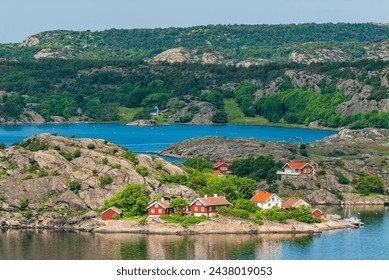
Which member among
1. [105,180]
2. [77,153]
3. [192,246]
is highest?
[77,153]

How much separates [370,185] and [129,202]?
35357 millimetres

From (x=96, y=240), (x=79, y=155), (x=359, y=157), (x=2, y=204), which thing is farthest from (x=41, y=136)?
(x=359, y=157)

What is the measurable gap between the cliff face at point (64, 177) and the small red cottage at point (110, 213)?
2.27 meters

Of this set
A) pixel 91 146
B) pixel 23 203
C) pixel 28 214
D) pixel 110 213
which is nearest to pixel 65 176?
pixel 23 203

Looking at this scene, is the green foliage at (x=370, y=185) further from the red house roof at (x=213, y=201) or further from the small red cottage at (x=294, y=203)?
the red house roof at (x=213, y=201)

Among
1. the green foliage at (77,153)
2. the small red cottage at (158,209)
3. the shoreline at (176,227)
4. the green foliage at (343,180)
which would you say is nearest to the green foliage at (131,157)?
the green foliage at (77,153)

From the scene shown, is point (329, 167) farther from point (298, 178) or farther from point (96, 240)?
point (96, 240)

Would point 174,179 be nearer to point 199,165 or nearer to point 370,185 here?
point 199,165

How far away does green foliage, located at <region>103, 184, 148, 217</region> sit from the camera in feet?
318

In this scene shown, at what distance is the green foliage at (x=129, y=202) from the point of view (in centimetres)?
9690

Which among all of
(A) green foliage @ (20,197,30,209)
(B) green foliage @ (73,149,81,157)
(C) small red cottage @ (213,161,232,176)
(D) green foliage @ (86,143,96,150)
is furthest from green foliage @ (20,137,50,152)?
(C) small red cottage @ (213,161,232,176)

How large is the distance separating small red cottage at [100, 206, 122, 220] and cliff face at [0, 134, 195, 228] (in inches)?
89.5

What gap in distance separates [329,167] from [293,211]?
30230 millimetres

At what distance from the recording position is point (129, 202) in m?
97.2
